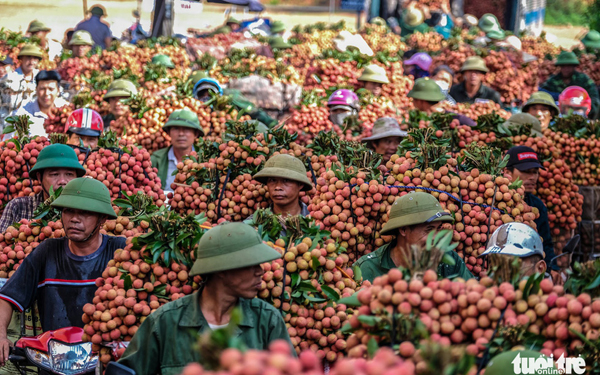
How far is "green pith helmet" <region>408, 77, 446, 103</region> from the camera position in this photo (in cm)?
796

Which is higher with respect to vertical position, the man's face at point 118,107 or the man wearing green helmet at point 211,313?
the man's face at point 118,107

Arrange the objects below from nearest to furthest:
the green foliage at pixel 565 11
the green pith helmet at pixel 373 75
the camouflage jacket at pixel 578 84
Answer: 1. the green pith helmet at pixel 373 75
2. the camouflage jacket at pixel 578 84
3. the green foliage at pixel 565 11

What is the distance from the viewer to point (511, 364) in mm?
2246

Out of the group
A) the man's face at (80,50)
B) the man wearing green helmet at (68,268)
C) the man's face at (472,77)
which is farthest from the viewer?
the man's face at (80,50)

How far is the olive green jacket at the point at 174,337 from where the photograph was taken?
285cm

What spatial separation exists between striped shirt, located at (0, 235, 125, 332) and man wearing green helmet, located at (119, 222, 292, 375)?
100cm

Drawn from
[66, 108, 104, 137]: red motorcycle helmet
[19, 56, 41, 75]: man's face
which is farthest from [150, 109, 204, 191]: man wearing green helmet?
[19, 56, 41, 75]: man's face

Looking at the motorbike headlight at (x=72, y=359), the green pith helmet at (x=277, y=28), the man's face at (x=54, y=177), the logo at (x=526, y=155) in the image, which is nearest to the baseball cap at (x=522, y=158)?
the logo at (x=526, y=155)

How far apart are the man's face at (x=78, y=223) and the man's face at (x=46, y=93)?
484cm

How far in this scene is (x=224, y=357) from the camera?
165 centimetres

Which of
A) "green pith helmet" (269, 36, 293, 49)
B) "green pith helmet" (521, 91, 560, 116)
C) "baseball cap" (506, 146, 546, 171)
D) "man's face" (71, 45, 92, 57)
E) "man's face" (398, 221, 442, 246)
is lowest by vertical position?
"man's face" (398, 221, 442, 246)

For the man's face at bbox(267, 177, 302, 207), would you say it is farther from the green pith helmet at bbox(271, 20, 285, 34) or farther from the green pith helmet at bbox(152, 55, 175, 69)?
the green pith helmet at bbox(271, 20, 285, 34)

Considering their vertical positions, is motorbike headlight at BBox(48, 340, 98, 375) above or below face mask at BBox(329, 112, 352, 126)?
below

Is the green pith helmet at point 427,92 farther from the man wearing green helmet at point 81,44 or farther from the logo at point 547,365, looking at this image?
the man wearing green helmet at point 81,44
